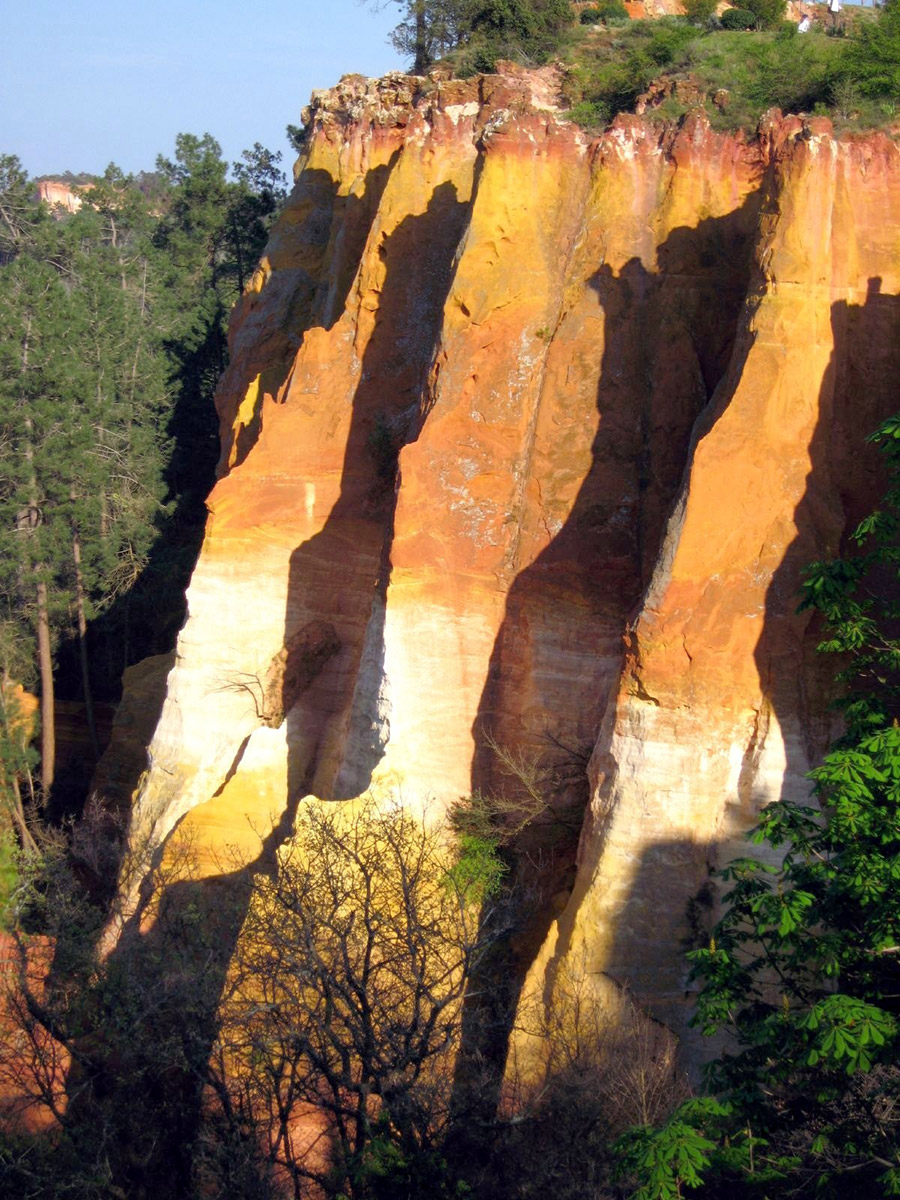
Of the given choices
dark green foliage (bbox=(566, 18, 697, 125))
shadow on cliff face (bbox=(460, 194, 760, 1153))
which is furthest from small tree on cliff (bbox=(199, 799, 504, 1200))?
dark green foliage (bbox=(566, 18, 697, 125))

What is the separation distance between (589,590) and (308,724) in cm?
552

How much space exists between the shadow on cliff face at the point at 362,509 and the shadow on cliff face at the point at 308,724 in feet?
0.06

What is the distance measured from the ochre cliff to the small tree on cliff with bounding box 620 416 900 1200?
56.8 inches

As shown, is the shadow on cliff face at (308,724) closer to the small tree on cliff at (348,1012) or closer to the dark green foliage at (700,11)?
the small tree on cliff at (348,1012)

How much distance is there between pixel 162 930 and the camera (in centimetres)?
1572

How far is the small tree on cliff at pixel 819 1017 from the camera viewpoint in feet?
28.0

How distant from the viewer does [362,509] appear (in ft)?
59.2

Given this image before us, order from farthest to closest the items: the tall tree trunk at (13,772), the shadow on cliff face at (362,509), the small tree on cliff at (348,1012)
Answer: the tall tree trunk at (13,772), the shadow on cliff face at (362,509), the small tree on cliff at (348,1012)

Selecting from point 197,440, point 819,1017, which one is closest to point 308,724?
point 819,1017

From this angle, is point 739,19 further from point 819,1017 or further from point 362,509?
point 819,1017

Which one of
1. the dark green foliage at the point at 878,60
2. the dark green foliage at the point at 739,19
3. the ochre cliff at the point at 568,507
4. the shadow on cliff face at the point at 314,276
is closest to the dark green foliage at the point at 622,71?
the dark green foliage at the point at 739,19

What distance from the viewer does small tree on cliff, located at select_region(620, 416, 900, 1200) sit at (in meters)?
8.55

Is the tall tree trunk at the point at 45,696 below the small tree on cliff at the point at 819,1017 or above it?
below

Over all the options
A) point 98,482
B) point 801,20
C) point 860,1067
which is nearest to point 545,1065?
point 860,1067
